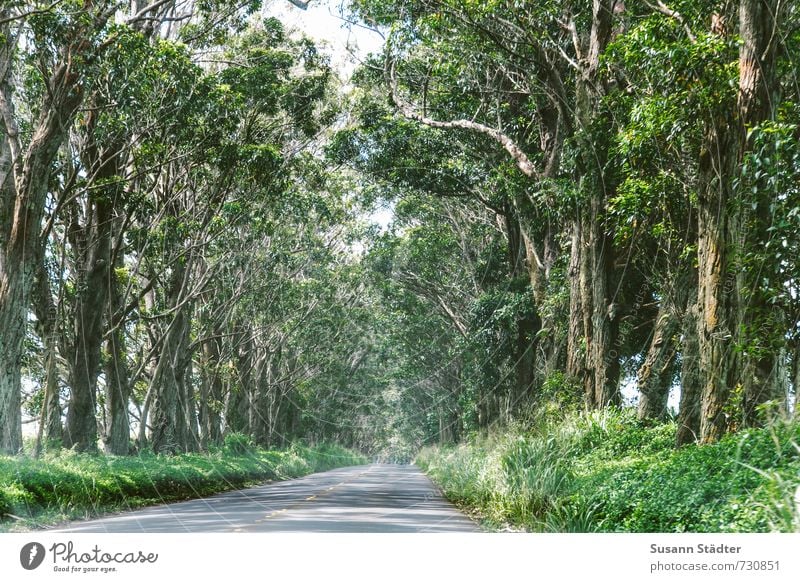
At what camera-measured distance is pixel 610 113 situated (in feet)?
46.6

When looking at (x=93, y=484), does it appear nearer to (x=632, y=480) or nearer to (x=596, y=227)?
(x=632, y=480)

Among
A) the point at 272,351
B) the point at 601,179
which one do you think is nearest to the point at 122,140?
the point at 601,179

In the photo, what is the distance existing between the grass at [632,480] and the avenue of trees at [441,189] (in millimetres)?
952

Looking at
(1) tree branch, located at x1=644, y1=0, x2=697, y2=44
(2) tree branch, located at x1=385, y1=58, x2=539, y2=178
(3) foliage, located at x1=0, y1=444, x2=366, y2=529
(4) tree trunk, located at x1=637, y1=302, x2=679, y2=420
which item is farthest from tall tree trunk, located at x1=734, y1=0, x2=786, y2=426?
(2) tree branch, located at x1=385, y1=58, x2=539, y2=178

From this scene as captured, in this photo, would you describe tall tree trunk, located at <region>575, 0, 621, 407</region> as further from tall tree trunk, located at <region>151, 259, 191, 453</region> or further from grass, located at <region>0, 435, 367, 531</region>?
tall tree trunk, located at <region>151, 259, 191, 453</region>

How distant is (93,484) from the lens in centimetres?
1180

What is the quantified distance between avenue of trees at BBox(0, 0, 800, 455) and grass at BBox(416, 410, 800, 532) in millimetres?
952

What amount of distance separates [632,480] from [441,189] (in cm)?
1574

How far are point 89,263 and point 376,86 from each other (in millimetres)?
8407

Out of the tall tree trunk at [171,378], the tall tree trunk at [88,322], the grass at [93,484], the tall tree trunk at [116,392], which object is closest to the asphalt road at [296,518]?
the grass at [93,484]

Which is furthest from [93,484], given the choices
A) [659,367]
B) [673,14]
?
[659,367]

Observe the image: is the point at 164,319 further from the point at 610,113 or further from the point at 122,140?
the point at 610,113

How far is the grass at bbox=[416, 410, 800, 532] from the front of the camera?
559 cm

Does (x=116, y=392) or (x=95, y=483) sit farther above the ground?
(x=116, y=392)
